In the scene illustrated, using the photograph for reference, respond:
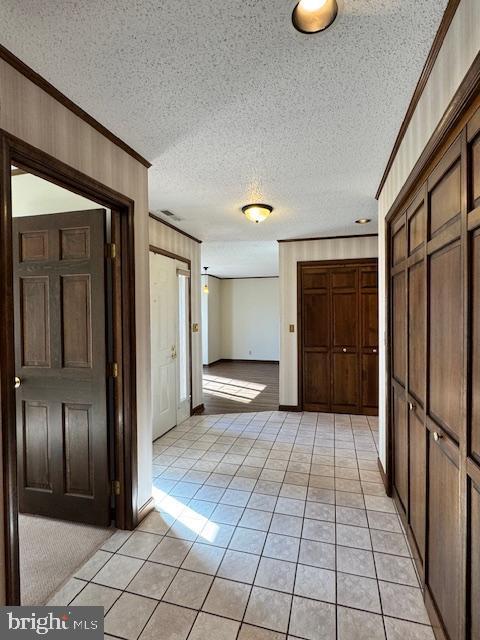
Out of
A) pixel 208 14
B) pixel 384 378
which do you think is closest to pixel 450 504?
pixel 384 378

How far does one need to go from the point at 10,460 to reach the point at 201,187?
7.86ft

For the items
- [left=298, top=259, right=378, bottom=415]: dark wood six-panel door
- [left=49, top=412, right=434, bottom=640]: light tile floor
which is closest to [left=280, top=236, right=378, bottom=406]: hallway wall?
[left=298, top=259, right=378, bottom=415]: dark wood six-panel door

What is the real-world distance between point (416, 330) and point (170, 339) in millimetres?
2955

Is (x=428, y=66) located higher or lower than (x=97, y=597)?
higher

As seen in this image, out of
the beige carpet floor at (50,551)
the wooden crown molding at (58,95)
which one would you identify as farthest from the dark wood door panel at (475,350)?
the beige carpet floor at (50,551)

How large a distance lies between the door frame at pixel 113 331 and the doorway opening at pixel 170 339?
1532 millimetres

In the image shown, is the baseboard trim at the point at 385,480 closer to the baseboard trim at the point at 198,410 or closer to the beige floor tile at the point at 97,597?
the beige floor tile at the point at 97,597

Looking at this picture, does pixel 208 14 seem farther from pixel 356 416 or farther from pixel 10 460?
pixel 356 416

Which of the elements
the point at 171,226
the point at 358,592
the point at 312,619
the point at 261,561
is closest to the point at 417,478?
the point at 358,592

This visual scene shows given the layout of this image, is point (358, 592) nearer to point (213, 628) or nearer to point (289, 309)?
point (213, 628)

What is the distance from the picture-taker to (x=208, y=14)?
1227 mm

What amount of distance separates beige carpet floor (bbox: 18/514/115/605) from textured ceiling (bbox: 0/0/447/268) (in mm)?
2508

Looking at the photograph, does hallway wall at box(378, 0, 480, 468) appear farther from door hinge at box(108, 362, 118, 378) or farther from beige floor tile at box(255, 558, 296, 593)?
beige floor tile at box(255, 558, 296, 593)

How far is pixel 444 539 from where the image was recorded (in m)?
1.39
